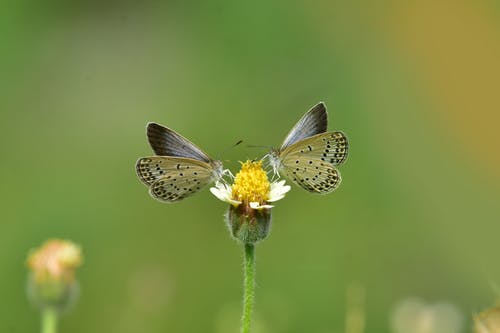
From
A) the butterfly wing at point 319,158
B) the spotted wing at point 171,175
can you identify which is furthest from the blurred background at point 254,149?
the spotted wing at point 171,175

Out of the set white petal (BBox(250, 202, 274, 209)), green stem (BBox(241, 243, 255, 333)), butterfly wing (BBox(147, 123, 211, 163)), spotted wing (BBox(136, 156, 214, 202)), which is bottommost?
green stem (BBox(241, 243, 255, 333))
